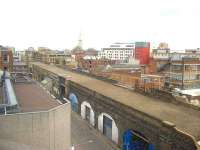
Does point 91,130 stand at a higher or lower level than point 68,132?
lower

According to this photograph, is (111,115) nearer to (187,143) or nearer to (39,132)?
(187,143)

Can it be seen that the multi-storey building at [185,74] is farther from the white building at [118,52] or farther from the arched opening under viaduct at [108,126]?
the white building at [118,52]

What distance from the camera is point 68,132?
16266 mm

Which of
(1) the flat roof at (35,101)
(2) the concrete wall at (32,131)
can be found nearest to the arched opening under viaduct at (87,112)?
(1) the flat roof at (35,101)

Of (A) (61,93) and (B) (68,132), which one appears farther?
(A) (61,93)

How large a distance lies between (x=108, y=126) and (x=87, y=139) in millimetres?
2529

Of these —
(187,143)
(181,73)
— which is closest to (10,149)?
(187,143)

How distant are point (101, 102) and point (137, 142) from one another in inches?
269

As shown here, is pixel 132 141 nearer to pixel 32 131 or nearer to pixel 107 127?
pixel 107 127

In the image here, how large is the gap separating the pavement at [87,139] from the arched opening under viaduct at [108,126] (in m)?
0.49

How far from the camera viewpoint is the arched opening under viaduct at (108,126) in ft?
82.5

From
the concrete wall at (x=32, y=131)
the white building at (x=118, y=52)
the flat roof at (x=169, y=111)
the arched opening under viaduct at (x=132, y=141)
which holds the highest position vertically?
the white building at (x=118, y=52)

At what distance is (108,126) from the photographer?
87.7ft

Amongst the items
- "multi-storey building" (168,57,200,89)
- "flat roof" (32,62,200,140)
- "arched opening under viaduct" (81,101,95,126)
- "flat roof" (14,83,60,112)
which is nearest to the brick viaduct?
"arched opening under viaduct" (81,101,95,126)
